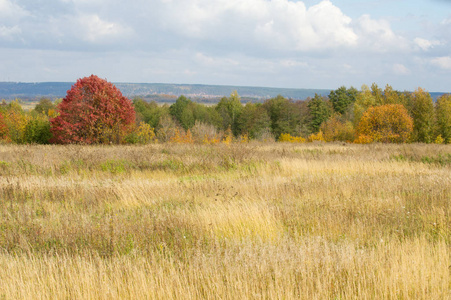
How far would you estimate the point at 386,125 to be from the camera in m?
41.4

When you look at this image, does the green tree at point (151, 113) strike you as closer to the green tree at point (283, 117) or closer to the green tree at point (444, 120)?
the green tree at point (283, 117)

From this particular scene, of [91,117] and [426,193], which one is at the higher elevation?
[91,117]

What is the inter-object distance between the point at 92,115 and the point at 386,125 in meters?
34.3

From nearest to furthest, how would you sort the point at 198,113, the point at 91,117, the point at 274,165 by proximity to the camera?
the point at 274,165 < the point at 91,117 < the point at 198,113

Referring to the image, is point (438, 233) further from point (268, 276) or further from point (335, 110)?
point (335, 110)

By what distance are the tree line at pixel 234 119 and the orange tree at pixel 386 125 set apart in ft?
0.11

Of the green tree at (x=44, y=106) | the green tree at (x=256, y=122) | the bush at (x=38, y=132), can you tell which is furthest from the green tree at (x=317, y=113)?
the green tree at (x=44, y=106)

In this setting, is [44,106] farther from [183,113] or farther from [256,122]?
[256,122]

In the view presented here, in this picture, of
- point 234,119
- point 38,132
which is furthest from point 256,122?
point 38,132

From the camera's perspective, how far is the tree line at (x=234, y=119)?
23.1 metres

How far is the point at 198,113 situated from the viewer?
8788 centimetres

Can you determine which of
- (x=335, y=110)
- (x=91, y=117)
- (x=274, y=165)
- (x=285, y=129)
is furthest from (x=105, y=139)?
(x=335, y=110)

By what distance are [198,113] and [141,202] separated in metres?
81.1

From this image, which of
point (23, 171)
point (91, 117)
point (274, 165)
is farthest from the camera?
point (91, 117)
